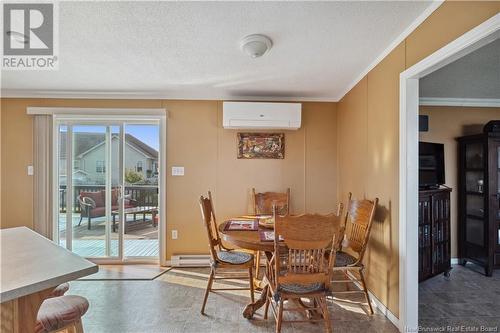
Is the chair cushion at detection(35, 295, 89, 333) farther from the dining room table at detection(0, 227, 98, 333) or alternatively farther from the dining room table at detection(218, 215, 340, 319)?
the dining room table at detection(218, 215, 340, 319)

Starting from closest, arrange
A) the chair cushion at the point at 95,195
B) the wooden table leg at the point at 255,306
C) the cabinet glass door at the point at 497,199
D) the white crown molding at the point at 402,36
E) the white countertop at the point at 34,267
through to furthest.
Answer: the white countertop at the point at 34,267, the white crown molding at the point at 402,36, the wooden table leg at the point at 255,306, the cabinet glass door at the point at 497,199, the chair cushion at the point at 95,195

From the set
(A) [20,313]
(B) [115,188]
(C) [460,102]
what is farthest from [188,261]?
(C) [460,102]

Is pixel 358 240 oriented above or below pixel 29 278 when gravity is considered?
below

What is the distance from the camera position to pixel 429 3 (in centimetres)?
169

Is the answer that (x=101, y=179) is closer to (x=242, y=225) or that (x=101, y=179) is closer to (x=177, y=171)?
(x=177, y=171)

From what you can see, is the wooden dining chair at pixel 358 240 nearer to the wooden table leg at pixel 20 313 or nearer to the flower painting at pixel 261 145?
the flower painting at pixel 261 145

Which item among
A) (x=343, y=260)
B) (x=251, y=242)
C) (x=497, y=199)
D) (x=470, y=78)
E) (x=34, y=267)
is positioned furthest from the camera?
(x=497, y=199)

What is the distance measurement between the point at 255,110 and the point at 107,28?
1.91m

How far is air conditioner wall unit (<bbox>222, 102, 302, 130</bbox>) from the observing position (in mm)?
3484

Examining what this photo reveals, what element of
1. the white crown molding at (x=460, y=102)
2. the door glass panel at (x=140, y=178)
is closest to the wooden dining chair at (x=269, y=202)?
the door glass panel at (x=140, y=178)

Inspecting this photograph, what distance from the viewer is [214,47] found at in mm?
2279

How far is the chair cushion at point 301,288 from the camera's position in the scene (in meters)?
1.90

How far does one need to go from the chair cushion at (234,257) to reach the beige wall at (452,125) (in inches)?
121

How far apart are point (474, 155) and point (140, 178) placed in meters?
4.53
